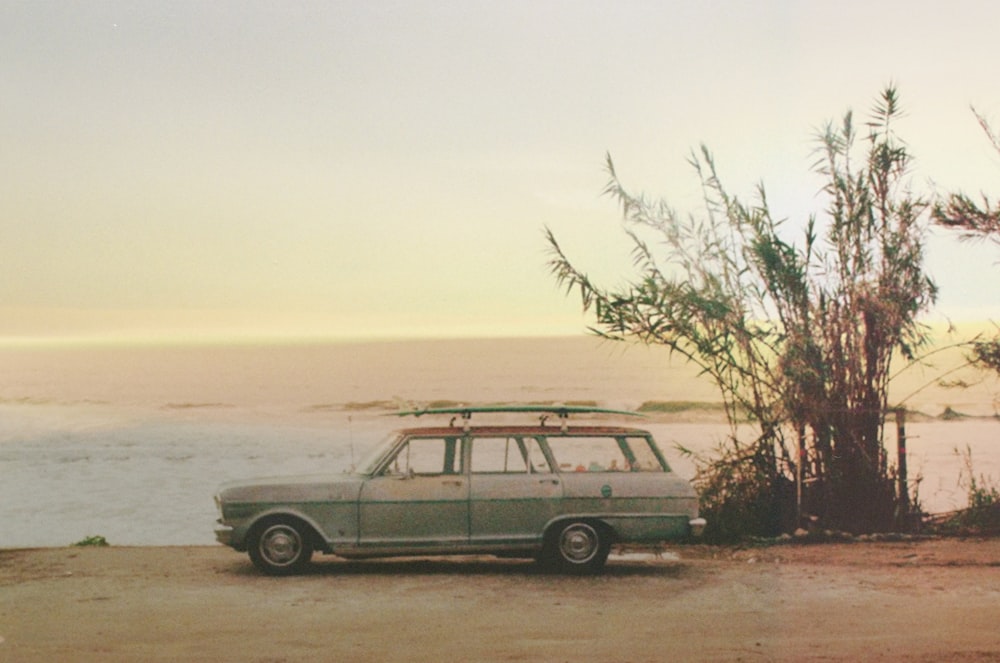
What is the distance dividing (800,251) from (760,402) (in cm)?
195

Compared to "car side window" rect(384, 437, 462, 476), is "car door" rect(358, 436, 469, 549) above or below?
below

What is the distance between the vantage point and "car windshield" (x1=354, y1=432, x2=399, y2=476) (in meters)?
12.3

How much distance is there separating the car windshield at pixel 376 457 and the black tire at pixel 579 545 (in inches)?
71.1

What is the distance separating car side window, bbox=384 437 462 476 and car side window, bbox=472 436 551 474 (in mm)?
210

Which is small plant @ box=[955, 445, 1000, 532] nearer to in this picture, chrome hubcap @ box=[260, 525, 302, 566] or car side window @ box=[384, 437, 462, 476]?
car side window @ box=[384, 437, 462, 476]

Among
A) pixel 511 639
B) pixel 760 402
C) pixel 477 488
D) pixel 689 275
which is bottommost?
pixel 511 639

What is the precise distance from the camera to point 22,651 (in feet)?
28.3

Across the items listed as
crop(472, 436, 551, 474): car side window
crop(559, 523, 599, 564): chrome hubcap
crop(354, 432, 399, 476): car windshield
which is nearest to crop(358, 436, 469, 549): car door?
crop(354, 432, 399, 476): car windshield

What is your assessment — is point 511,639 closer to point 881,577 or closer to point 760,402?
point 881,577

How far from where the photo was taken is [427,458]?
40.5 feet

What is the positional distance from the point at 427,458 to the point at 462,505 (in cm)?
58

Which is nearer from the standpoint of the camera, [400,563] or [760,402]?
[400,563]

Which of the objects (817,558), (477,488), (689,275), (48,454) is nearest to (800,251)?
(689,275)

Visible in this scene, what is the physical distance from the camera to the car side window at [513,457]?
1234 centimetres
